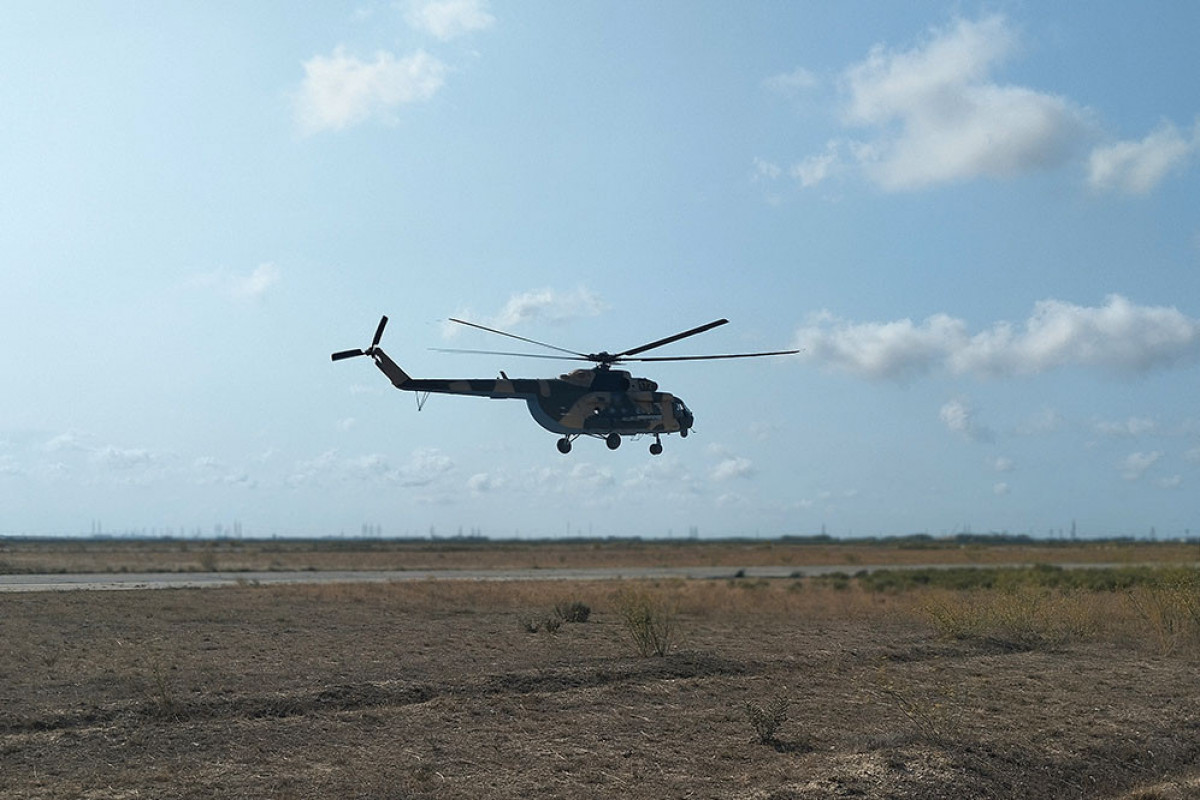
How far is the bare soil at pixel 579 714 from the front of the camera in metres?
12.4

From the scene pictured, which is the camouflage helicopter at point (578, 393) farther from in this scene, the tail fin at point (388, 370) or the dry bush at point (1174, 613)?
the dry bush at point (1174, 613)

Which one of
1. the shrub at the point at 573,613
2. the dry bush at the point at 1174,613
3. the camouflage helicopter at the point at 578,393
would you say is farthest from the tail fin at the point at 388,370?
the dry bush at the point at 1174,613

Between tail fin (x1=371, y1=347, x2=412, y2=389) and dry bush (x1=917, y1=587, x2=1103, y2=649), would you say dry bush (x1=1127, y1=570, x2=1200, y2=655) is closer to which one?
dry bush (x1=917, y1=587, x2=1103, y2=649)

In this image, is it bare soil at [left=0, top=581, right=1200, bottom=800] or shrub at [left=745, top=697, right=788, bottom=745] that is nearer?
bare soil at [left=0, top=581, right=1200, bottom=800]

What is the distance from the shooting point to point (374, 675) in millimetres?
18016

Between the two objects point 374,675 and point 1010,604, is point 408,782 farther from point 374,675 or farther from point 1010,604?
point 1010,604

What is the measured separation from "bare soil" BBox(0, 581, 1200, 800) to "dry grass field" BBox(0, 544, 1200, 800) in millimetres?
54

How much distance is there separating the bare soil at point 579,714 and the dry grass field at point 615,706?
0.05 m

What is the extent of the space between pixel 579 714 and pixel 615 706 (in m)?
0.81

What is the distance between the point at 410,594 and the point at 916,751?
1142 inches

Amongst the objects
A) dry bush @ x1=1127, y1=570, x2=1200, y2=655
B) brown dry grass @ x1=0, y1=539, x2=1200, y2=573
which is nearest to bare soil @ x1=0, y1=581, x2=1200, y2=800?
dry bush @ x1=1127, y1=570, x2=1200, y2=655

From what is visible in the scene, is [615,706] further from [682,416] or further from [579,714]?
[682,416]

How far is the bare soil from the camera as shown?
12391 millimetres

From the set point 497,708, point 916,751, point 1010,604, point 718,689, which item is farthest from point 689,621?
point 916,751
